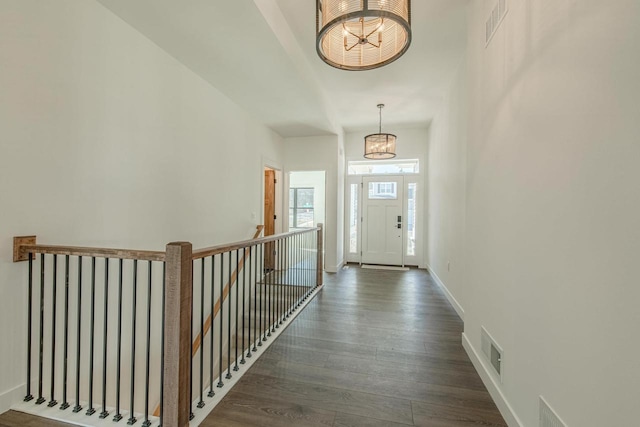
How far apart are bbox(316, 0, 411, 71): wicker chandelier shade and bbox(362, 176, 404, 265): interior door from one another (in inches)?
173

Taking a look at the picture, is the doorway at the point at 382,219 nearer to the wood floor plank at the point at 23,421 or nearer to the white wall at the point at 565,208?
the white wall at the point at 565,208

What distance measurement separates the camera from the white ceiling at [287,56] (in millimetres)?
2219

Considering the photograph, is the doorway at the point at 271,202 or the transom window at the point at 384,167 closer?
the doorway at the point at 271,202

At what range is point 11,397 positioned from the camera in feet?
5.36

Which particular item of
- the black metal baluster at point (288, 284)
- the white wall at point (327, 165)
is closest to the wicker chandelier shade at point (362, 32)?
the black metal baluster at point (288, 284)

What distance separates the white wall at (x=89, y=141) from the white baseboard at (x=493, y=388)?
290cm

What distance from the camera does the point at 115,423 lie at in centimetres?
154

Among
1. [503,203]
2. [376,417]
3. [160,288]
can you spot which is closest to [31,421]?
[160,288]

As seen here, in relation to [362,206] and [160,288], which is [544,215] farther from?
[362,206]

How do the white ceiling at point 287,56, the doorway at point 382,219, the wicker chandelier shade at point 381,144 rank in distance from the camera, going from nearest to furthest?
the white ceiling at point 287,56 < the wicker chandelier shade at point 381,144 < the doorway at point 382,219

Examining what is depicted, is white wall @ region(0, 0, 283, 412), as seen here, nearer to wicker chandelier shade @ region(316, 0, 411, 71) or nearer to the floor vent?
wicker chandelier shade @ region(316, 0, 411, 71)

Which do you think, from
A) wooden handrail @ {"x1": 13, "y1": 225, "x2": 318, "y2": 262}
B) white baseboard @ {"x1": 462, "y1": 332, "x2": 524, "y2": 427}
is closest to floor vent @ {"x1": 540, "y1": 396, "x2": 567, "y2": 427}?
white baseboard @ {"x1": 462, "y1": 332, "x2": 524, "y2": 427}

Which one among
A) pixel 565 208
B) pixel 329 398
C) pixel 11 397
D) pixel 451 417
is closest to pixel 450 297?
pixel 451 417

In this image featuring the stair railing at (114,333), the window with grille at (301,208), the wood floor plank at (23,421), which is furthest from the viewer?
the window with grille at (301,208)
